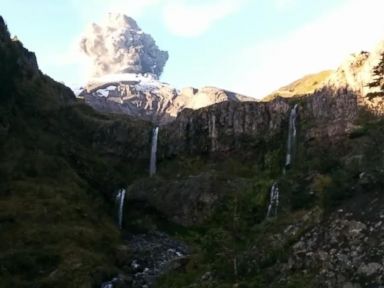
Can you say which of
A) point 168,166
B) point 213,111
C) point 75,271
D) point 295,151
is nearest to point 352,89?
point 295,151

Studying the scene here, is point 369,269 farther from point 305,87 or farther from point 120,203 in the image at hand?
point 305,87

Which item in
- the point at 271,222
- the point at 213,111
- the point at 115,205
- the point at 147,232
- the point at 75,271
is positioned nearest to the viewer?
the point at 271,222

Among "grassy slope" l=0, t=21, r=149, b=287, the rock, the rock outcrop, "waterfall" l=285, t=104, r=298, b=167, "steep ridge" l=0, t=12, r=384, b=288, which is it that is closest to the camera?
the rock

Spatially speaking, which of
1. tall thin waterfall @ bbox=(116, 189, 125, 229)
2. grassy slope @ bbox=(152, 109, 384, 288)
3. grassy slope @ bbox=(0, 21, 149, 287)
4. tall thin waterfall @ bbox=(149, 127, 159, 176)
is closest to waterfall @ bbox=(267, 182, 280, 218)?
grassy slope @ bbox=(152, 109, 384, 288)

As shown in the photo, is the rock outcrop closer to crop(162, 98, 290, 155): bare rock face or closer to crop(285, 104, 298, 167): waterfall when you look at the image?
crop(285, 104, 298, 167): waterfall

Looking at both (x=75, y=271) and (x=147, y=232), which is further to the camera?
(x=147, y=232)

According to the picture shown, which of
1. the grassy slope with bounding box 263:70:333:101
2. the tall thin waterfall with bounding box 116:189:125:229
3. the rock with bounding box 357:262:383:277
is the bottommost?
the rock with bounding box 357:262:383:277

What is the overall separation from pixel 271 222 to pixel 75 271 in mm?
14099

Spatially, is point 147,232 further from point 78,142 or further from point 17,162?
point 78,142

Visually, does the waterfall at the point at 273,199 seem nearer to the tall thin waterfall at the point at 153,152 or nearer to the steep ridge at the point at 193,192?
the steep ridge at the point at 193,192

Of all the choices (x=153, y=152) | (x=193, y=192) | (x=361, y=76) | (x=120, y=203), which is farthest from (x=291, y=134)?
(x=120, y=203)

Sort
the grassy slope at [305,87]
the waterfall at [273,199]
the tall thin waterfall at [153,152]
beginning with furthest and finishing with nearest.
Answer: the grassy slope at [305,87] < the tall thin waterfall at [153,152] < the waterfall at [273,199]

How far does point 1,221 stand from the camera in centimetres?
4822

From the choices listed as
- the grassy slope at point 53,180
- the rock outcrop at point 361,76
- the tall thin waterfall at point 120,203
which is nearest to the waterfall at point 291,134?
the rock outcrop at point 361,76
